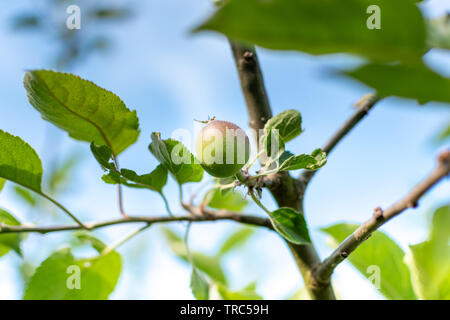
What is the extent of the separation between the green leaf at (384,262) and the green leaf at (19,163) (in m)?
0.52

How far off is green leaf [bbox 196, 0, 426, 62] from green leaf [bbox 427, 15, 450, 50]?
1.1 inches

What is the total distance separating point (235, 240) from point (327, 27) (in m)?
1.21

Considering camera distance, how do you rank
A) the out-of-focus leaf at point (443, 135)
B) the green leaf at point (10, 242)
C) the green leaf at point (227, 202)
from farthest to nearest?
1. the green leaf at point (227, 202)
2. the green leaf at point (10, 242)
3. the out-of-focus leaf at point (443, 135)

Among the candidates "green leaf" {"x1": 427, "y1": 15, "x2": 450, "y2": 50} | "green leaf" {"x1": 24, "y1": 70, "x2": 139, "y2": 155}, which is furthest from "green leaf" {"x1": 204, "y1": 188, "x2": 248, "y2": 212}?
"green leaf" {"x1": 427, "y1": 15, "x2": 450, "y2": 50}

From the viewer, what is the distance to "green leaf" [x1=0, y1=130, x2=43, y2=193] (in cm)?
68

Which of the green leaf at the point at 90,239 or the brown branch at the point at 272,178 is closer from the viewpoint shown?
the brown branch at the point at 272,178

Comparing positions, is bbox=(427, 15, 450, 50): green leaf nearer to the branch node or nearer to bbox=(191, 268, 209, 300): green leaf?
the branch node

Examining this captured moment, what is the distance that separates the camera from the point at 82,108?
65 cm

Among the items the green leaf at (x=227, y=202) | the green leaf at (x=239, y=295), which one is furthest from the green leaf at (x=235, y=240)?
the green leaf at (x=239, y=295)

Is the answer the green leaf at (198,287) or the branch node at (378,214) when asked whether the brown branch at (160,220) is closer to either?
the green leaf at (198,287)

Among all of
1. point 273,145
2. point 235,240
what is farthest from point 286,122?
point 235,240

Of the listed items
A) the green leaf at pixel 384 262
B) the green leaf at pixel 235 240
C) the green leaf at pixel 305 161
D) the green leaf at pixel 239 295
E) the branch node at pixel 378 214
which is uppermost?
the green leaf at pixel 305 161

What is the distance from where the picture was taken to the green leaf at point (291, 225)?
59 cm
